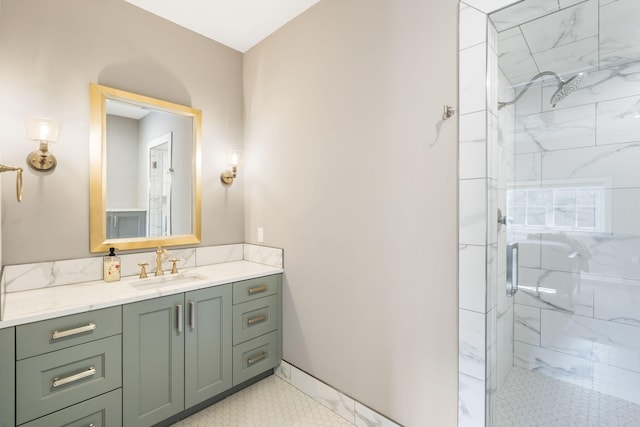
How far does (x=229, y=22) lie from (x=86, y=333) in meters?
2.21

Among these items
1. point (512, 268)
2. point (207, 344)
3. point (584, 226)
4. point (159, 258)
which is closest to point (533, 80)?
point (584, 226)

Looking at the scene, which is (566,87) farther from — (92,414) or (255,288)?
(92,414)

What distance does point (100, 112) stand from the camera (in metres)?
1.92

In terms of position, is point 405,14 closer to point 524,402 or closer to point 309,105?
point 309,105

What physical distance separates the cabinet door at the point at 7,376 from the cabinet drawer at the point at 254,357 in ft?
3.45

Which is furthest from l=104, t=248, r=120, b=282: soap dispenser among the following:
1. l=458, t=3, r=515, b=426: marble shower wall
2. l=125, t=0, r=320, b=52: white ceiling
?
l=458, t=3, r=515, b=426: marble shower wall

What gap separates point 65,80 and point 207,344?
1815 millimetres

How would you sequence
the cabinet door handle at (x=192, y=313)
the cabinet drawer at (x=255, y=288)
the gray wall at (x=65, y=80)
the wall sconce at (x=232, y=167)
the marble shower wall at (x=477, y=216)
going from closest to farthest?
1. the marble shower wall at (x=477, y=216)
2. the gray wall at (x=65, y=80)
3. the cabinet door handle at (x=192, y=313)
4. the cabinet drawer at (x=255, y=288)
5. the wall sconce at (x=232, y=167)

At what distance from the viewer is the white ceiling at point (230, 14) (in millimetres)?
2064

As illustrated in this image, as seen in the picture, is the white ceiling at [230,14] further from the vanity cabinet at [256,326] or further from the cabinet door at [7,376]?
the cabinet door at [7,376]

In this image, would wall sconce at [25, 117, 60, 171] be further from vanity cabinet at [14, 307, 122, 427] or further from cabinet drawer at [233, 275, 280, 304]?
cabinet drawer at [233, 275, 280, 304]

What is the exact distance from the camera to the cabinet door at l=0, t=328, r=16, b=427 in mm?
1229

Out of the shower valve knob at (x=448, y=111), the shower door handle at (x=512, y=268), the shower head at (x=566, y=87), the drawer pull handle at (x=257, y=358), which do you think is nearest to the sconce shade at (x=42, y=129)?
the drawer pull handle at (x=257, y=358)

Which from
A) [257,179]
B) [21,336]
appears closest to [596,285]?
[257,179]
